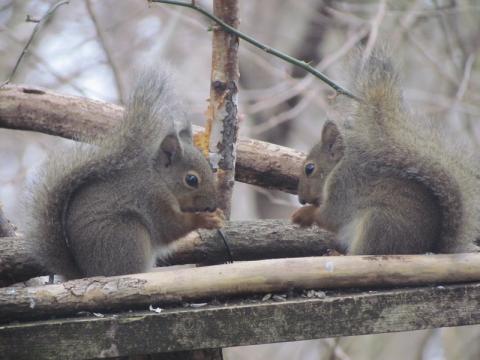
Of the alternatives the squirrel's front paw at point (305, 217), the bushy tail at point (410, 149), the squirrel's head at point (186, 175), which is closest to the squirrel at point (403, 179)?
the bushy tail at point (410, 149)

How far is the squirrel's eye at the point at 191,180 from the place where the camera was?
258 cm

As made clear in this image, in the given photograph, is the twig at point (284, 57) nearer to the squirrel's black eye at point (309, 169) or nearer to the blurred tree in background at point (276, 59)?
the squirrel's black eye at point (309, 169)

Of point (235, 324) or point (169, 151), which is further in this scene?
point (169, 151)

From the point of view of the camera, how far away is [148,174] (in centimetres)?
248

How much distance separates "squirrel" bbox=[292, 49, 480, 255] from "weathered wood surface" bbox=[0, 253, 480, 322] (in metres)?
0.25

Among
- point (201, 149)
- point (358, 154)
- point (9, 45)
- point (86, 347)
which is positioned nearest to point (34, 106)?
point (201, 149)

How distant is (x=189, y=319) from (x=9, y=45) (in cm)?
420

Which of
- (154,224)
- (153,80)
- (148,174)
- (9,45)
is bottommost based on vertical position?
(154,224)

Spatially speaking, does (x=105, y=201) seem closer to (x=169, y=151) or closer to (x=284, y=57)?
(x=169, y=151)

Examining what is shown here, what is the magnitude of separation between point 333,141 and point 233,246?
20.7 inches

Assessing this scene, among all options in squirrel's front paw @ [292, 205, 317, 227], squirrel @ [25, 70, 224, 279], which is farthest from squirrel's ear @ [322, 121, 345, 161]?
squirrel @ [25, 70, 224, 279]

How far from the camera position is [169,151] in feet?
8.56

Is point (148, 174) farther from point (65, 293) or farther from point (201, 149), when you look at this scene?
point (65, 293)

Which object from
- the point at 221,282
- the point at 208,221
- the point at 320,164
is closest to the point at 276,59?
the point at 320,164
